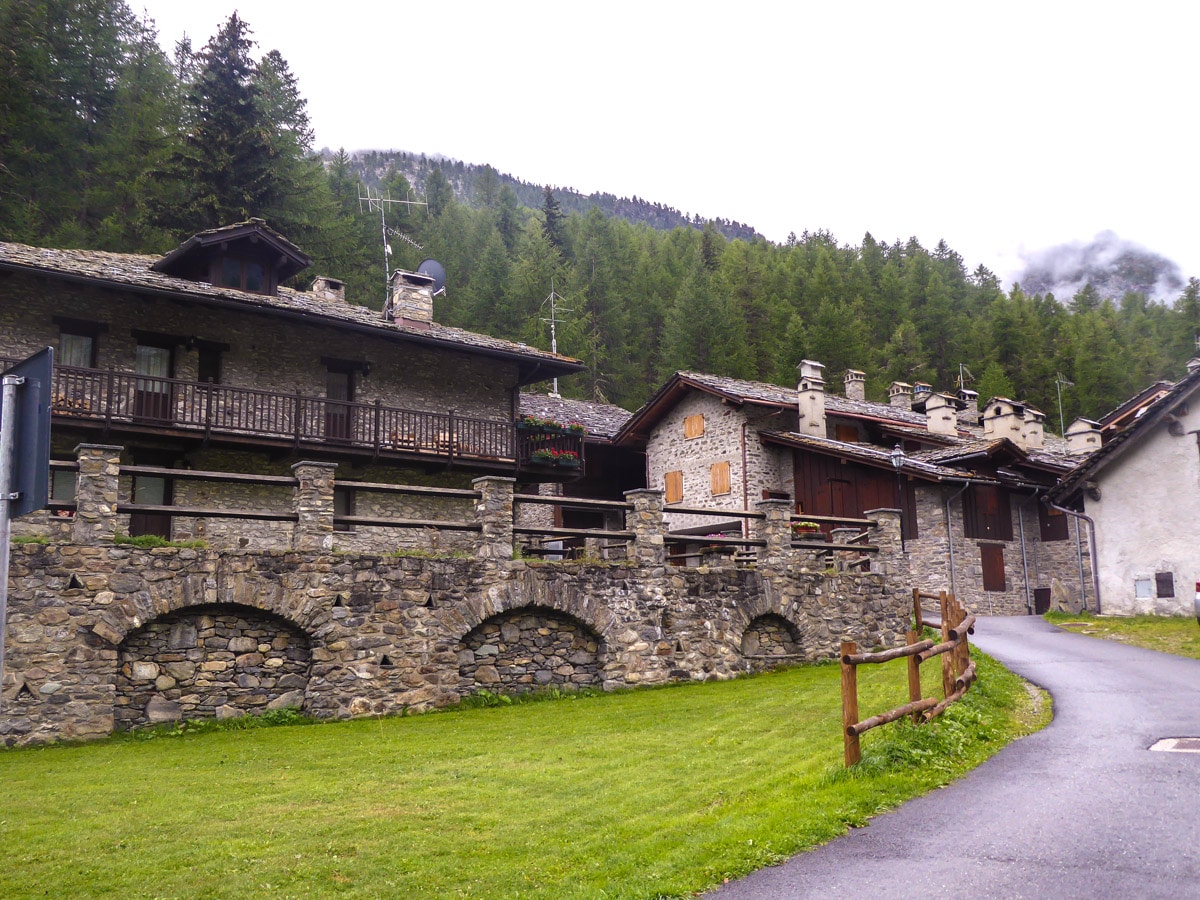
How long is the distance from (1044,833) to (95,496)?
39.5 ft

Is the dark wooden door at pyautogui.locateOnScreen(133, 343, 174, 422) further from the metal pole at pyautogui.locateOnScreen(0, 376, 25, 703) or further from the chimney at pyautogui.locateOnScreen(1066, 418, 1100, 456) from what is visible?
the chimney at pyautogui.locateOnScreen(1066, 418, 1100, 456)

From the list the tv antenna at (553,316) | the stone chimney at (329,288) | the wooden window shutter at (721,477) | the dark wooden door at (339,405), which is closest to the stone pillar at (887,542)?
the wooden window shutter at (721,477)

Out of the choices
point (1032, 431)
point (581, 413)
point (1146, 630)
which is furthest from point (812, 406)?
point (1146, 630)

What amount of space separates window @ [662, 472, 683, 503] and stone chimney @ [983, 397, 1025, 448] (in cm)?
1248

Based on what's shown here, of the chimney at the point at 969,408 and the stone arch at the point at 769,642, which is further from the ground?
the chimney at the point at 969,408

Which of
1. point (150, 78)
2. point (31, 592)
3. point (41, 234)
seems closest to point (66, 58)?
point (150, 78)

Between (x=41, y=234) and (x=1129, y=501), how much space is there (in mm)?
35291

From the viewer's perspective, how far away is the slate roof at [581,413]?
3253 cm

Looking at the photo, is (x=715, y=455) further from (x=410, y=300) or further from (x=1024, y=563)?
(x=410, y=300)

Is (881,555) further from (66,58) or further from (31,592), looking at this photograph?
(66,58)

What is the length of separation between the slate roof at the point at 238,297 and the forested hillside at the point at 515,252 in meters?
12.9

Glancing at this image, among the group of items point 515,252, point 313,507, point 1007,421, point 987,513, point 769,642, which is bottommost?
point 769,642

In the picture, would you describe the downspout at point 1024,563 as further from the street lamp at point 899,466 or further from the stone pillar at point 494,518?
the stone pillar at point 494,518

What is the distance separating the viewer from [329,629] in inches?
568
